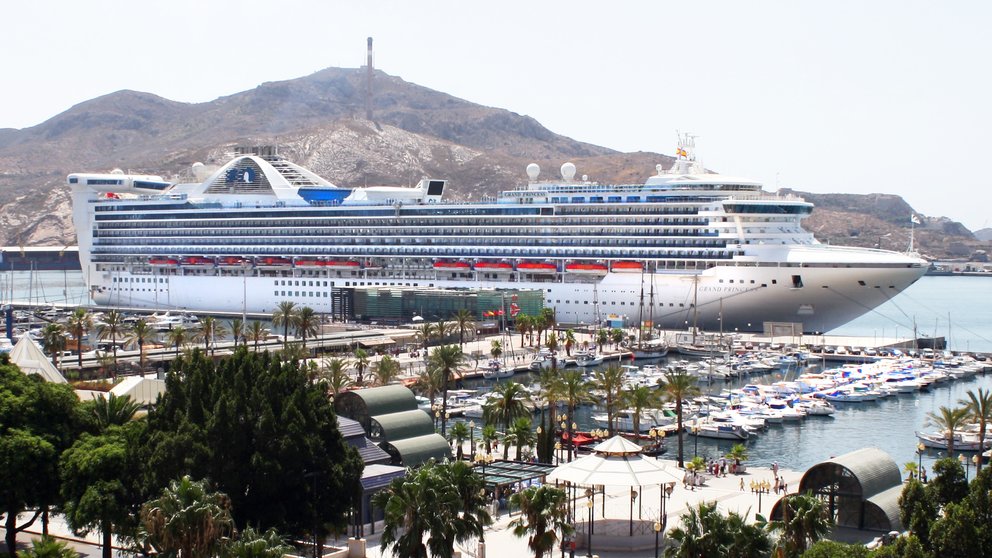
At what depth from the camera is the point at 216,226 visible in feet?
363

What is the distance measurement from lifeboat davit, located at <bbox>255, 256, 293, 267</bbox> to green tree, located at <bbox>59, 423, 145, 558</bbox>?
77399mm

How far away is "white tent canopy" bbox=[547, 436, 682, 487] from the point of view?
103 feet

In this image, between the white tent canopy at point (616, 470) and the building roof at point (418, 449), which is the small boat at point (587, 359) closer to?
the building roof at point (418, 449)

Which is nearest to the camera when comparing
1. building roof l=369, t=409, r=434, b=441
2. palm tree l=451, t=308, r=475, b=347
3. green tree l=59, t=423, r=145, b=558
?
green tree l=59, t=423, r=145, b=558

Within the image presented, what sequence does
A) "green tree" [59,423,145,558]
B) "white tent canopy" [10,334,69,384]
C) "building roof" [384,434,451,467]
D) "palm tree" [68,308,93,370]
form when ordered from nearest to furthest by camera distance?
"green tree" [59,423,145,558]
"building roof" [384,434,451,467]
"white tent canopy" [10,334,69,384]
"palm tree" [68,308,93,370]

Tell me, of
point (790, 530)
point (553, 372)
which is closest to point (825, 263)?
point (553, 372)

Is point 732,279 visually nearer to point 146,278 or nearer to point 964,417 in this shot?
point 964,417

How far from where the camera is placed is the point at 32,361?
1762 inches

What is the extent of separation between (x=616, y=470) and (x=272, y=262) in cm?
7971

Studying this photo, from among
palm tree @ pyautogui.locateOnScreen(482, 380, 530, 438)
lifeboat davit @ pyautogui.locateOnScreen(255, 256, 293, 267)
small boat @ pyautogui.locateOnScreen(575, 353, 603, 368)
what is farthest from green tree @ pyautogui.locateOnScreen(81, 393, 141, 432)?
lifeboat davit @ pyautogui.locateOnScreen(255, 256, 293, 267)

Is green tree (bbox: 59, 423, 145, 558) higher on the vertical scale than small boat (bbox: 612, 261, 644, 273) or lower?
lower

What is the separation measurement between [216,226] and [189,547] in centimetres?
8925

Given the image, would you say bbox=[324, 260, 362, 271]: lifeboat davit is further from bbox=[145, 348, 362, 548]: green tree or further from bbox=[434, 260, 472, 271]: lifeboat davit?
bbox=[145, 348, 362, 548]: green tree

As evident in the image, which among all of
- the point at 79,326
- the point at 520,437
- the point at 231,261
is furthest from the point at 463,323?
the point at 231,261
